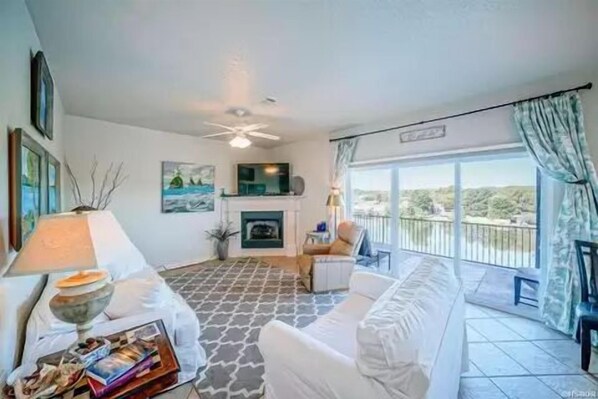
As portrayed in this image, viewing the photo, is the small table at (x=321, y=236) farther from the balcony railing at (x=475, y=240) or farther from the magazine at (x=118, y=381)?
the magazine at (x=118, y=381)

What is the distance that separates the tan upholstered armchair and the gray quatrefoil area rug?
143 mm

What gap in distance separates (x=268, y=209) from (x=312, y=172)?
1.28 m

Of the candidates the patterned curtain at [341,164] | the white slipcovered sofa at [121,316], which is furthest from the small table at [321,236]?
the white slipcovered sofa at [121,316]

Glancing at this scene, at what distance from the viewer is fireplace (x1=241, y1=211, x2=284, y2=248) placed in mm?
6321

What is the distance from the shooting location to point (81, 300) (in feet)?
4.22

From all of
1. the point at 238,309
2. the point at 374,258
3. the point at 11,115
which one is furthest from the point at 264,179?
the point at 11,115

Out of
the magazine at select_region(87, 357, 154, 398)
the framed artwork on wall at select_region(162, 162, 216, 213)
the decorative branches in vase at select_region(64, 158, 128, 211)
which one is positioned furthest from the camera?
the framed artwork on wall at select_region(162, 162, 216, 213)

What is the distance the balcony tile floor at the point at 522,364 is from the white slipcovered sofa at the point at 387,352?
2.26 feet

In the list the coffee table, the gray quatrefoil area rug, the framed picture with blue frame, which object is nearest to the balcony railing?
the gray quatrefoil area rug

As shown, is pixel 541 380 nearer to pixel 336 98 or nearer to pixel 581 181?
pixel 581 181

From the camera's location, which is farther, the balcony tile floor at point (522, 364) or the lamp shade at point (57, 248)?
the balcony tile floor at point (522, 364)

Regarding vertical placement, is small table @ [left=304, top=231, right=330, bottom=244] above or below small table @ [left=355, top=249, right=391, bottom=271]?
above

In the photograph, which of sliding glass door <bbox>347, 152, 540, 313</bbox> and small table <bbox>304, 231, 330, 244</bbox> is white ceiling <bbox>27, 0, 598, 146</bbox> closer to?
sliding glass door <bbox>347, 152, 540, 313</bbox>

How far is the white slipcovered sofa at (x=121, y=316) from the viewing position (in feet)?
4.77
